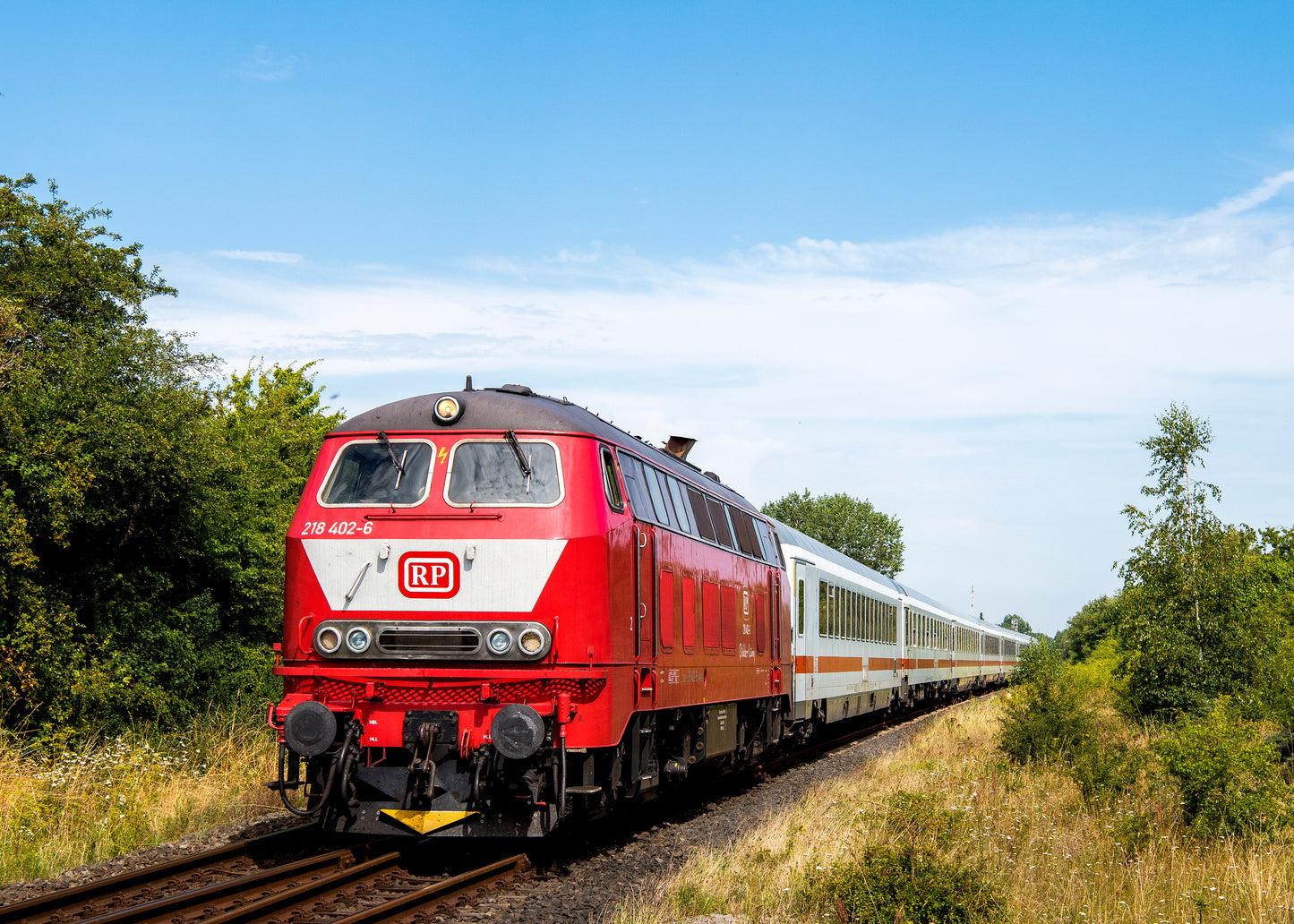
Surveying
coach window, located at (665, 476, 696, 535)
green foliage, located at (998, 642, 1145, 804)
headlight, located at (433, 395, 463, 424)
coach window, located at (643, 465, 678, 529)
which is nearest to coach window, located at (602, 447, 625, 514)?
coach window, located at (643, 465, 678, 529)

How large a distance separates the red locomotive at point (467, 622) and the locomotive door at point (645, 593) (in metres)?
0.03

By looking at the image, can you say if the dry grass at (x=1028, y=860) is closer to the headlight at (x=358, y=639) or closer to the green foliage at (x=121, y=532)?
the headlight at (x=358, y=639)

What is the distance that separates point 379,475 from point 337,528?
559mm

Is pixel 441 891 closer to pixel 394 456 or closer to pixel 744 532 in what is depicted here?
pixel 394 456

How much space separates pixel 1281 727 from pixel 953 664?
2344 centimetres

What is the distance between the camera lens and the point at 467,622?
8602 millimetres

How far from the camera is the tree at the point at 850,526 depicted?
9056cm

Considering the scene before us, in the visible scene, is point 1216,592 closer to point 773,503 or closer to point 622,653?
point 622,653

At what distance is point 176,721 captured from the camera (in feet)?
56.5

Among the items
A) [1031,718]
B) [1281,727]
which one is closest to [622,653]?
[1031,718]

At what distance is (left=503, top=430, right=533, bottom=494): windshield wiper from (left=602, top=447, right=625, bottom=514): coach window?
61cm

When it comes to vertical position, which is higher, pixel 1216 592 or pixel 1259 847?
pixel 1216 592

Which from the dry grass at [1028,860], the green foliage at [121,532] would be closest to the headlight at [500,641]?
the dry grass at [1028,860]

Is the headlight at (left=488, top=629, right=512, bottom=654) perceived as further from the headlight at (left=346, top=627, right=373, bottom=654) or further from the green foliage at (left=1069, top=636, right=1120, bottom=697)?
the green foliage at (left=1069, top=636, right=1120, bottom=697)
